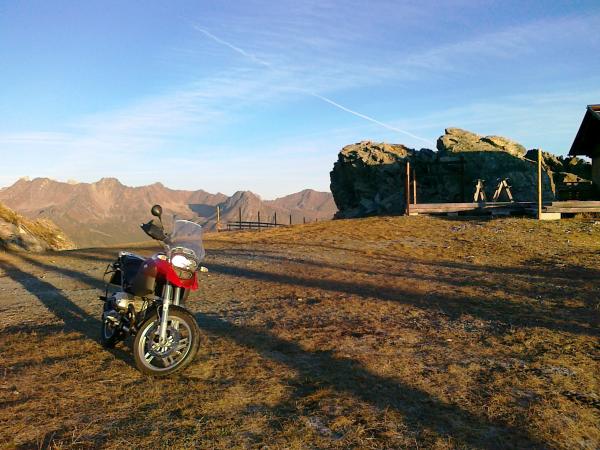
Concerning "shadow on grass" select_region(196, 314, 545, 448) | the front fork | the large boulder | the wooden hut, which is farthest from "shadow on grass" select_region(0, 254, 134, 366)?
the large boulder

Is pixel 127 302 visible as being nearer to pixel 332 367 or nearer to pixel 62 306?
pixel 332 367

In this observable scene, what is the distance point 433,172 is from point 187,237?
3005cm

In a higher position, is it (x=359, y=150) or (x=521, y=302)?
(x=359, y=150)

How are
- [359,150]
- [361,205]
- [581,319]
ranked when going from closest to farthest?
[581,319] < [361,205] < [359,150]

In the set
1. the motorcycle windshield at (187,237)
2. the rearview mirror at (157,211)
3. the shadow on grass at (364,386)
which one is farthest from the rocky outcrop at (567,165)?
the rearview mirror at (157,211)

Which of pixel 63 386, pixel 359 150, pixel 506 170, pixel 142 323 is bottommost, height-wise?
pixel 63 386

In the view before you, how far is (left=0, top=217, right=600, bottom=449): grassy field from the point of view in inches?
137

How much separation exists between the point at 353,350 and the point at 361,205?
100ft

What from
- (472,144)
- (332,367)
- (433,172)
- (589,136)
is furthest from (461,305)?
(472,144)

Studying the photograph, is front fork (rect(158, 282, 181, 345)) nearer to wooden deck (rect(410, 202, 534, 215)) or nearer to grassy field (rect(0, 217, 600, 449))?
grassy field (rect(0, 217, 600, 449))

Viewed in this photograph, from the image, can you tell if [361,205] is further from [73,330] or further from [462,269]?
[73,330]

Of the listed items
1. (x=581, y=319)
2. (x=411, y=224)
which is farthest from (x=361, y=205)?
(x=581, y=319)

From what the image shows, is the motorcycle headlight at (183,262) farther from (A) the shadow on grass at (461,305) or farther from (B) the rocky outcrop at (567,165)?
(B) the rocky outcrop at (567,165)

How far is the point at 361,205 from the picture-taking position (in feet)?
117
